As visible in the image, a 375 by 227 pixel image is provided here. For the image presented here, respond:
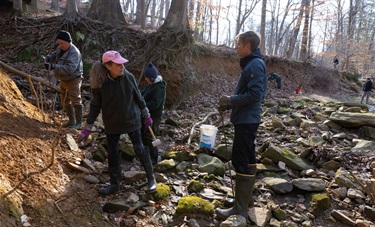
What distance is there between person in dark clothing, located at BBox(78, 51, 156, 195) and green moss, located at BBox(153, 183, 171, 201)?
0.11m

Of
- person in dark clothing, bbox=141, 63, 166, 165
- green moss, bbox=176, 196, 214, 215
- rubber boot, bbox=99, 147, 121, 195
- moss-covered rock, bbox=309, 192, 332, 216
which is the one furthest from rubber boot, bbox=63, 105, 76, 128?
moss-covered rock, bbox=309, 192, 332, 216

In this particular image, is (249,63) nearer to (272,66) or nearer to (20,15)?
(20,15)

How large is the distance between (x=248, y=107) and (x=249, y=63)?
49 centimetres

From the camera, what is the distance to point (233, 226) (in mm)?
2965

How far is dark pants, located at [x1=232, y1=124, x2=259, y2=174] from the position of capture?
308cm

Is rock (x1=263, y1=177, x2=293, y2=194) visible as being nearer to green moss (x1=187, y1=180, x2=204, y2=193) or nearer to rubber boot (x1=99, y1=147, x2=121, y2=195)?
green moss (x1=187, y1=180, x2=204, y2=193)

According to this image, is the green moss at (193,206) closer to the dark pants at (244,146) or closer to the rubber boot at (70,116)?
the dark pants at (244,146)

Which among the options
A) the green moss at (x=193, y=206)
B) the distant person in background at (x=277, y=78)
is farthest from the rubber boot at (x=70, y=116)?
the distant person in background at (x=277, y=78)

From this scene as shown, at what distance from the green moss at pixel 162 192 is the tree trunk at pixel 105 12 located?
8942 mm

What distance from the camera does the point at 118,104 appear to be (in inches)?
126

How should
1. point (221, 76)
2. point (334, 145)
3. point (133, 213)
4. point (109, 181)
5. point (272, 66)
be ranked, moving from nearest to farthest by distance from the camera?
point (133, 213) → point (109, 181) → point (334, 145) → point (221, 76) → point (272, 66)

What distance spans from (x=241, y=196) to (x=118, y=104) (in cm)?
184

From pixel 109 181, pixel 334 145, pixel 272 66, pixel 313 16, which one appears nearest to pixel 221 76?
pixel 272 66

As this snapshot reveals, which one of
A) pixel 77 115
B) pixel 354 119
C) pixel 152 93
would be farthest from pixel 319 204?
pixel 77 115
